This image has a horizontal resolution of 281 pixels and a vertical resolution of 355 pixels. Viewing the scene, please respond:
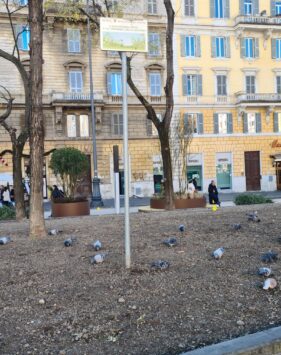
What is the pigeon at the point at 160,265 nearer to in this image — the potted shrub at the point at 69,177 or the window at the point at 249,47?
the potted shrub at the point at 69,177

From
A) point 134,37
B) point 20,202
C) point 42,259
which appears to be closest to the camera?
point 134,37

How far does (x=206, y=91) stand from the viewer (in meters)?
38.3

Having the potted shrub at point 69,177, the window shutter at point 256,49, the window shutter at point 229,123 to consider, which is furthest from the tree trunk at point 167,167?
the window shutter at point 256,49

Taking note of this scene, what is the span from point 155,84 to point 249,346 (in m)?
Result: 35.7

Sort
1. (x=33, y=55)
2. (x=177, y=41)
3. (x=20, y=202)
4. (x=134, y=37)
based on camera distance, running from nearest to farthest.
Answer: (x=134, y=37)
(x=33, y=55)
(x=20, y=202)
(x=177, y=41)

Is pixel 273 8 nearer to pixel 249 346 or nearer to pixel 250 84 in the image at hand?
pixel 250 84

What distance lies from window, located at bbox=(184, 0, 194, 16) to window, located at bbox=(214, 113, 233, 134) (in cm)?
884

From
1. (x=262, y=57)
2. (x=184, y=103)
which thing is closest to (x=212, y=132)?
(x=184, y=103)

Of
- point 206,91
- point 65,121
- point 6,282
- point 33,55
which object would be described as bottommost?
point 6,282

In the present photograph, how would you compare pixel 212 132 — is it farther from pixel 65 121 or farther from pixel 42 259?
pixel 42 259

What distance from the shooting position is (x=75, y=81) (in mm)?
35562

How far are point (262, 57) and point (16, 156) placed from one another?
3131cm

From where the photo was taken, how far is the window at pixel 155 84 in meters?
37.5

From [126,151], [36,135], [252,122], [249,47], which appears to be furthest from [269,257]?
[249,47]
